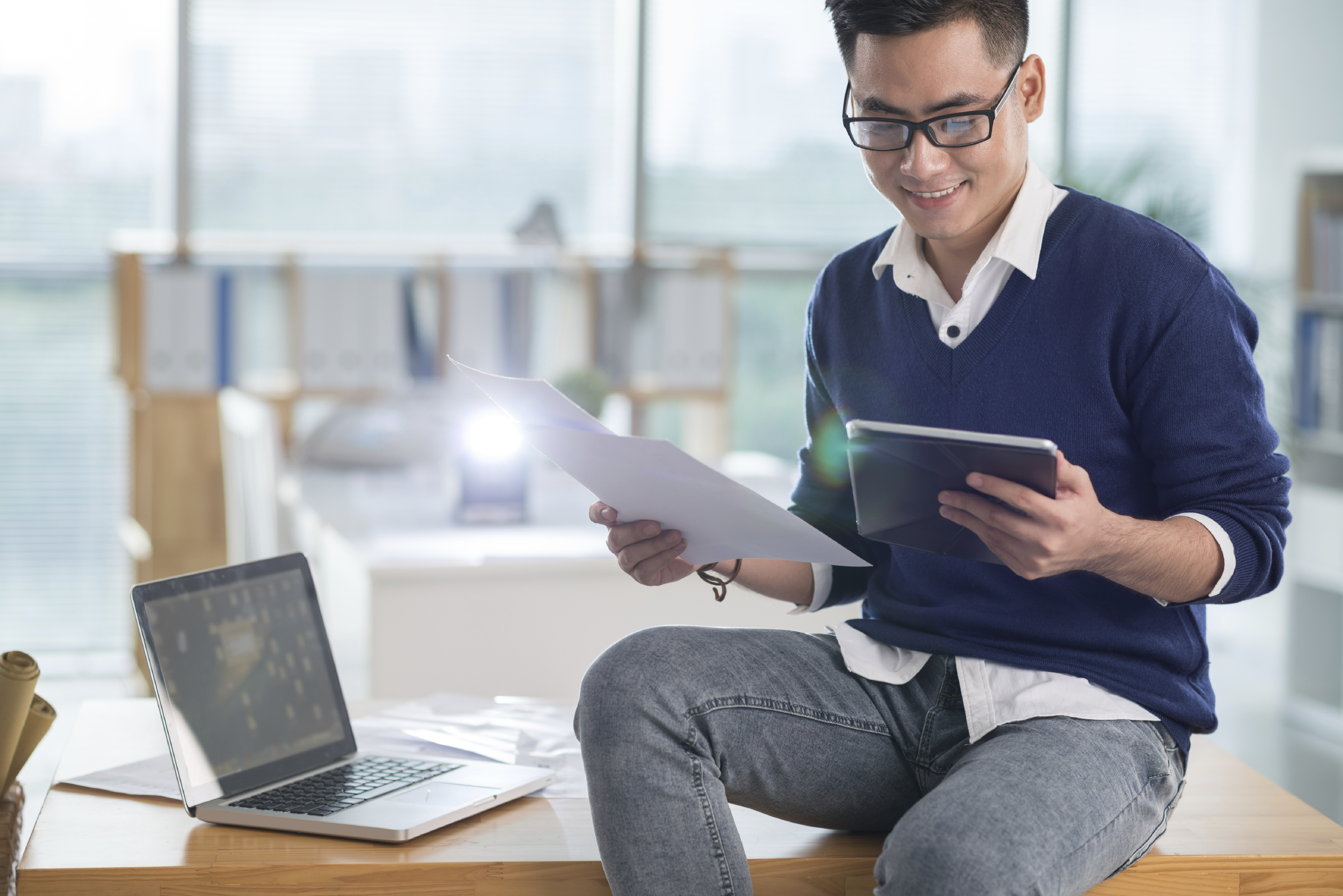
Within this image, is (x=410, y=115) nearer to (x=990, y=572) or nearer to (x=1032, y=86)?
(x=1032, y=86)

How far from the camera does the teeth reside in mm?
1308

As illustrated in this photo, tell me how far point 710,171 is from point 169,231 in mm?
1623

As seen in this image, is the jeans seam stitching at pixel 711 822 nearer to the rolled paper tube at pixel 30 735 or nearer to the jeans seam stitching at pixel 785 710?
the jeans seam stitching at pixel 785 710

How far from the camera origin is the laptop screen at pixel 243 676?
4.36 feet

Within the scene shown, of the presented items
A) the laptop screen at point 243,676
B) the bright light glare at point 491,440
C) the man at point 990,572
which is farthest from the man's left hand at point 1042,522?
the bright light glare at point 491,440

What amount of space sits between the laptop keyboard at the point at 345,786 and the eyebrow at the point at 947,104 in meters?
0.82

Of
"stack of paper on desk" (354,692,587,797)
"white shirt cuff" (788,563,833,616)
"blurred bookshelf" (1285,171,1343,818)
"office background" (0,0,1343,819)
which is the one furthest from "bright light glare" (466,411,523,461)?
"blurred bookshelf" (1285,171,1343,818)

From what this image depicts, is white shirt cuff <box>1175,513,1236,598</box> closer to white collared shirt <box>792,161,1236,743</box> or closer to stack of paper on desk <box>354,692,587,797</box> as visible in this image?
white collared shirt <box>792,161,1236,743</box>

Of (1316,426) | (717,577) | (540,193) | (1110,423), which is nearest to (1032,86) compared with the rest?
(1110,423)

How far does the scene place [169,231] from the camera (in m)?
3.95

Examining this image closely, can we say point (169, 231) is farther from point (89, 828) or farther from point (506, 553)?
point (89, 828)

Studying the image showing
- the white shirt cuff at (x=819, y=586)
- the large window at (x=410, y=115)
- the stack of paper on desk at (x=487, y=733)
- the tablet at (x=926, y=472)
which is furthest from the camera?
the large window at (x=410, y=115)

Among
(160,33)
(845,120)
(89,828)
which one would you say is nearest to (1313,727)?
(845,120)

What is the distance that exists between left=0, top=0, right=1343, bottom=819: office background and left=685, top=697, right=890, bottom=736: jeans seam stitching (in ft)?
7.46
